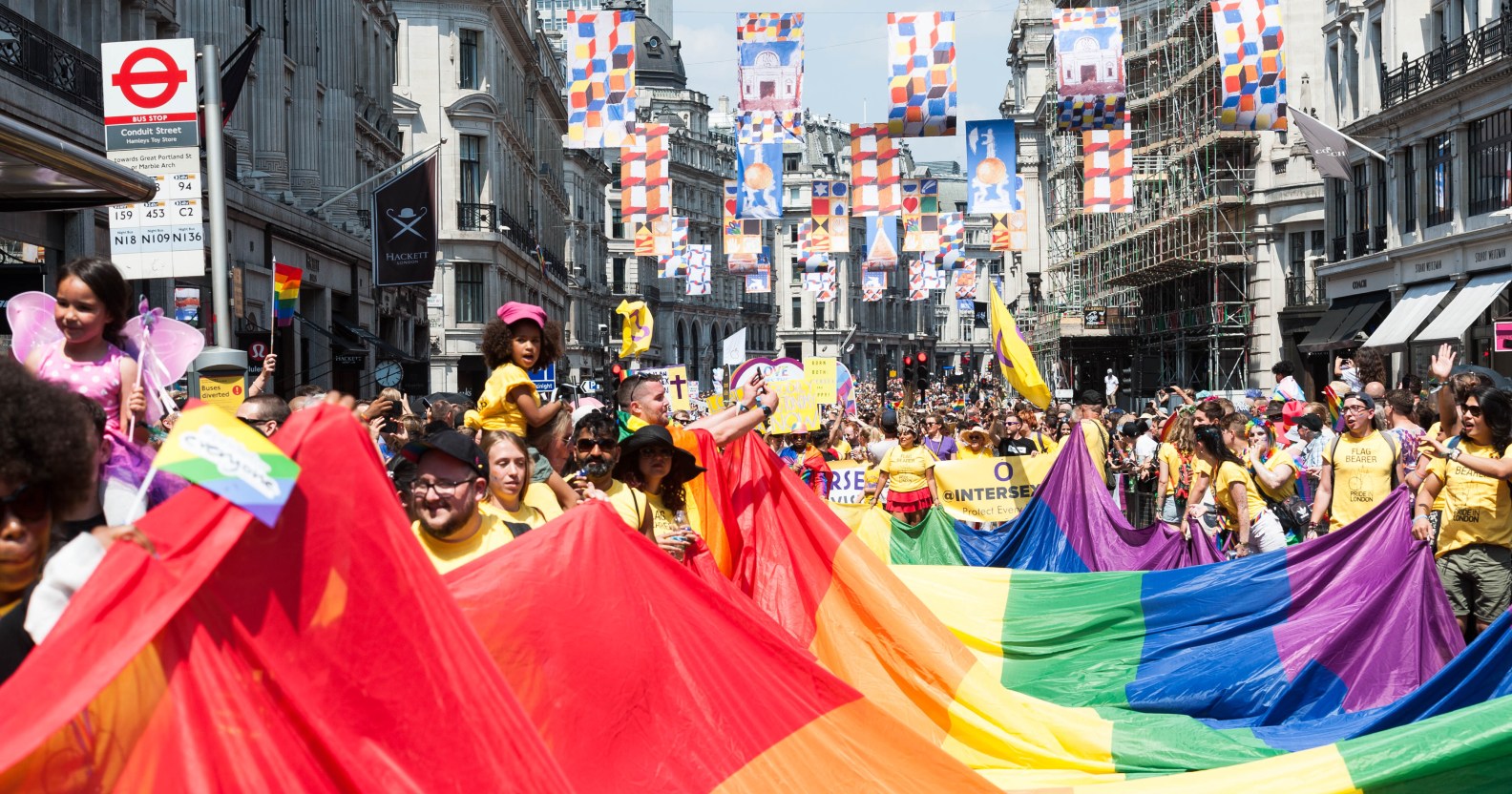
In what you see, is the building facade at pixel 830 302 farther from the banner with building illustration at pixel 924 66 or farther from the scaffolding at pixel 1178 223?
the banner with building illustration at pixel 924 66

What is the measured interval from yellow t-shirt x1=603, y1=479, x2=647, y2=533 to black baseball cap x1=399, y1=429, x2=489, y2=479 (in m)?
1.31

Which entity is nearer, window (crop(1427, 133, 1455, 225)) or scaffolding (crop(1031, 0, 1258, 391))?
window (crop(1427, 133, 1455, 225))

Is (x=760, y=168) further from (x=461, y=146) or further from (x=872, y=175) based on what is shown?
(x=461, y=146)

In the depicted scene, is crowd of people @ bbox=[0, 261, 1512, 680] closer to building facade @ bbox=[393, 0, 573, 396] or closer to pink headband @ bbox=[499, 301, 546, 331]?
pink headband @ bbox=[499, 301, 546, 331]

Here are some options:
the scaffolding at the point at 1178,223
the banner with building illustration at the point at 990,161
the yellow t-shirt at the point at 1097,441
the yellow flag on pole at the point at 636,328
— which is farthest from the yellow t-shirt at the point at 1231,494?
the scaffolding at the point at 1178,223

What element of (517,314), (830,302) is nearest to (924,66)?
(517,314)

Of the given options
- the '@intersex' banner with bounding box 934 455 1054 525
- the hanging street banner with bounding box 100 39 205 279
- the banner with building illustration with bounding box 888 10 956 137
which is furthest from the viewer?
the banner with building illustration with bounding box 888 10 956 137

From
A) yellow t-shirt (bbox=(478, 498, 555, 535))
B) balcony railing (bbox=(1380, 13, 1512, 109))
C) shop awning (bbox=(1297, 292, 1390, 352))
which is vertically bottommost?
yellow t-shirt (bbox=(478, 498, 555, 535))

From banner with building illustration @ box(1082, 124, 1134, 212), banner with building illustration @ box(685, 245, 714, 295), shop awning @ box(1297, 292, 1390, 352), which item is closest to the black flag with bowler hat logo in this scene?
banner with building illustration @ box(1082, 124, 1134, 212)

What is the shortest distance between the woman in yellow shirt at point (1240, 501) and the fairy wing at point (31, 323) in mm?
7943

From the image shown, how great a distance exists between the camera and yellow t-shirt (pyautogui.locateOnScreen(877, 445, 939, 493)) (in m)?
15.2

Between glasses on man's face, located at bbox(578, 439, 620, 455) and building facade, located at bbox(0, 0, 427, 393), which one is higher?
building facade, located at bbox(0, 0, 427, 393)

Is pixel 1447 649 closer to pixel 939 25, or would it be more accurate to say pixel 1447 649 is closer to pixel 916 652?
pixel 916 652

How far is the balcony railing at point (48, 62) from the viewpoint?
15.9m
